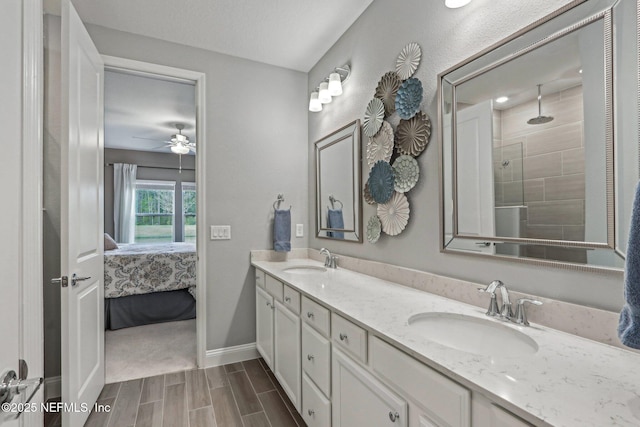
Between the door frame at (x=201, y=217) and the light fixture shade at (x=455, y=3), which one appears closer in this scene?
the light fixture shade at (x=455, y=3)

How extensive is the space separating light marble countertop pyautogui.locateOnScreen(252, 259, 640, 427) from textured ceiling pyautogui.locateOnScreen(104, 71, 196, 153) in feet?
10.1

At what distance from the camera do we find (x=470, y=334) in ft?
3.77

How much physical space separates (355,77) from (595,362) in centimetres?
199

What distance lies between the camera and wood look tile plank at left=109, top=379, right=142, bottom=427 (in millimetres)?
1803

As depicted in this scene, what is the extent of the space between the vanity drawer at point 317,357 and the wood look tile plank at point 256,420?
1.57 ft

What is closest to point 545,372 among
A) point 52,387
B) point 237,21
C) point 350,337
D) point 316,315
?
point 350,337

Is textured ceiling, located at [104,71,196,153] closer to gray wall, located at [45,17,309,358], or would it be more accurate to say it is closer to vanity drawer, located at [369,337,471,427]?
gray wall, located at [45,17,309,358]

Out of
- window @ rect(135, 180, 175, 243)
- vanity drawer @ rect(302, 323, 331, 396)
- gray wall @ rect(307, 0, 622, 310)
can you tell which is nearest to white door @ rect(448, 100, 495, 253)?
gray wall @ rect(307, 0, 622, 310)

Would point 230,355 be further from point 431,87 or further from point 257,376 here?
point 431,87

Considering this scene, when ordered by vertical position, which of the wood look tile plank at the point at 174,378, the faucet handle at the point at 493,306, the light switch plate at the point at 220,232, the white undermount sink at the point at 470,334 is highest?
the light switch plate at the point at 220,232

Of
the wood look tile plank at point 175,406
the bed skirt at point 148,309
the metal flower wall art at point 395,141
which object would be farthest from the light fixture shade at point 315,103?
the bed skirt at point 148,309

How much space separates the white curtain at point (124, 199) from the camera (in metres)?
5.87

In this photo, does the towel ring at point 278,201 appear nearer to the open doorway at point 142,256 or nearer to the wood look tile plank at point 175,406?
the open doorway at point 142,256

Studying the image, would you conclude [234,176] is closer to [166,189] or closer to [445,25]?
[445,25]
